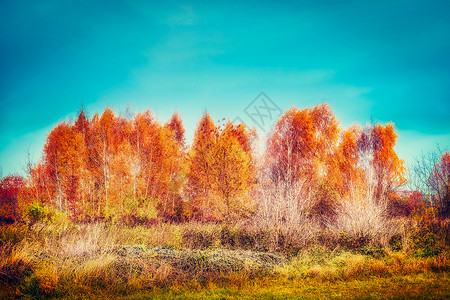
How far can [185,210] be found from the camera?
21.6 meters

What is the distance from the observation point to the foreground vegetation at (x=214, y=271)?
618cm

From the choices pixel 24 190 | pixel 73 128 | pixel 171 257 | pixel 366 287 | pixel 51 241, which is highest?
pixel 73 128

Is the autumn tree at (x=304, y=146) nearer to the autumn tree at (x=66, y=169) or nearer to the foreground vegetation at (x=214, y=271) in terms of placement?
the foreground vegetation at (x=214, y=271)

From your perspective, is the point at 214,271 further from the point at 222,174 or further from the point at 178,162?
the point at 178,162

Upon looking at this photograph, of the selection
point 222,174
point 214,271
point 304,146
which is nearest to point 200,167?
point 222,174

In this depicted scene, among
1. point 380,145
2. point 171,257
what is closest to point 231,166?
point 171,257

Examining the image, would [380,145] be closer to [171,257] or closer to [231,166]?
[231,166]

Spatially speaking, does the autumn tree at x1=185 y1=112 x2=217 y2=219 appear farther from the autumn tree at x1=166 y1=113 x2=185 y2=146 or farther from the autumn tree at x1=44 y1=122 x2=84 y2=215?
the autumn tree at x1=44 y1=122 x2=84 y2=215

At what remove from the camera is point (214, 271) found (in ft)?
24.5

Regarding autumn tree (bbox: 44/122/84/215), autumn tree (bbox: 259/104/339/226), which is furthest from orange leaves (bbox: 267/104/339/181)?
autumn tree (bbox: 44/122/84/215)

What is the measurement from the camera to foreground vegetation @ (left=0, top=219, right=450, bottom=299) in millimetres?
6180

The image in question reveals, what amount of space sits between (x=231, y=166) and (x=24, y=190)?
18425mm

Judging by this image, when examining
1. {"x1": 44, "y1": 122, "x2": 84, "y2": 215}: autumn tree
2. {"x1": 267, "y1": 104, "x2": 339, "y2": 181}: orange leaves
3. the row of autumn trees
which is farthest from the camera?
{"x1": 44, "y1": 122, "x2": 84, "y2": 215}: autumn tree

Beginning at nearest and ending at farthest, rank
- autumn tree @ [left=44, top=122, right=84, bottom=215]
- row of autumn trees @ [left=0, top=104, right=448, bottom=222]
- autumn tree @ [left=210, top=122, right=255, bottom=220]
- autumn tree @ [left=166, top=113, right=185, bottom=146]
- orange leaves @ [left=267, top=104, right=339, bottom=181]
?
autumn tree @ [left=210, top=122, right=255, bottom=220] < row of autumn trees @ [left=0, top=104, right=448, bottom=222] < orange leaves @ [left=267, top=104, right=339, bottom=181] < autumn tree @ [left=44, top=122, right=84, bottom=215] < autumn tree @ [left=166, top=113, right=185, bottom=146]
